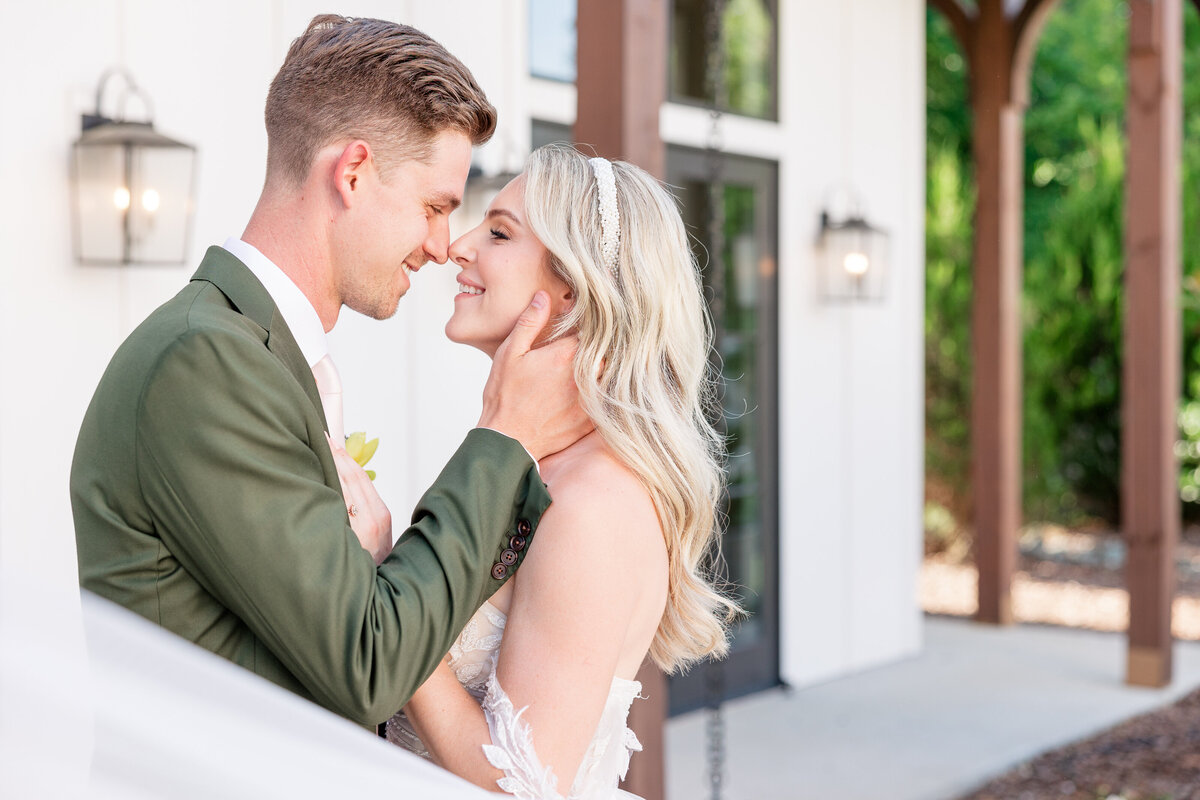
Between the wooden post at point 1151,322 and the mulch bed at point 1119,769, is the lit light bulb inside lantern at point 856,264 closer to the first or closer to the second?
the wooden post at point 1151,322

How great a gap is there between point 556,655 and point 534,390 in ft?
1.17

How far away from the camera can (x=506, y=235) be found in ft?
6.45

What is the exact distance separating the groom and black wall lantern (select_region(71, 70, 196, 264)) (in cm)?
203

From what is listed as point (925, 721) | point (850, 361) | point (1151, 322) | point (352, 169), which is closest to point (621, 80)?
point (352, 169)

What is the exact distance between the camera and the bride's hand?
1591 millimetres

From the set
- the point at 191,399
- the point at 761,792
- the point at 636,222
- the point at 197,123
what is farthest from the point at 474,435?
the point at 761,792

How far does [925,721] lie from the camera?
596 centimetres

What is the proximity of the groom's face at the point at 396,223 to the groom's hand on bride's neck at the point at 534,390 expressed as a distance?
17cm

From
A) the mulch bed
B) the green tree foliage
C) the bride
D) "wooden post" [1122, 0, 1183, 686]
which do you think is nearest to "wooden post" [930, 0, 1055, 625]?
"wooden post" [1122, 0, 1183, 686]

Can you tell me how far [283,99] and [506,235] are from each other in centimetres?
43

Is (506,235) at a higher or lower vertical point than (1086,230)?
lower

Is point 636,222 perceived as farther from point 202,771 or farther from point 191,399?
point 202,771

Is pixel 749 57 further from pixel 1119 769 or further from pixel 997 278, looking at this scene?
pixel 1119 769

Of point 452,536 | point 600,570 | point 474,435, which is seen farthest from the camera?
point 600,570
